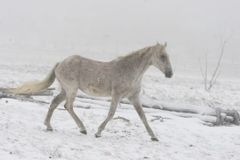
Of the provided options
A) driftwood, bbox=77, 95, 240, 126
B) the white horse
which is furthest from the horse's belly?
driftwood, bbox=77, 95, 240, 126

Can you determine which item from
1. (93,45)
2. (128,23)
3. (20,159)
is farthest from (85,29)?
(20,159)

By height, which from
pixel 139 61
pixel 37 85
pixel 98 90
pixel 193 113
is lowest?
pixel 193 113

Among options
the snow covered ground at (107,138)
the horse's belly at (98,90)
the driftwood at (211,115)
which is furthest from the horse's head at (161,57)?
the driftwood at (211,115)

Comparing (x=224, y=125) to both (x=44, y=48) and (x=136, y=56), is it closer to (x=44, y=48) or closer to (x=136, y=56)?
(x=136, y=56)

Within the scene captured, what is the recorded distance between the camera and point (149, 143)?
29.4 feet

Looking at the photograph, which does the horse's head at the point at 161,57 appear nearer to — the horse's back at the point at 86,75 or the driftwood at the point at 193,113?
the horse's back at the point at 86,75

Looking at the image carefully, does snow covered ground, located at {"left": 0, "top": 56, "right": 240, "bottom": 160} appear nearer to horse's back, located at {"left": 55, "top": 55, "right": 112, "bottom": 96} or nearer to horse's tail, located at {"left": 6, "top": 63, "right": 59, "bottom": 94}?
horse's tail, located at {"left": 6, "top": 63, "right": 59, "bottom": 94}

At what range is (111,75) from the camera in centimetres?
916

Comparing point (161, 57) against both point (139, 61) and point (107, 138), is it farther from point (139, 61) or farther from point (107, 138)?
point (107, 138)

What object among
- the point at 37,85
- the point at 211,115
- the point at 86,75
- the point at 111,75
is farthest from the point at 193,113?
the point at 37,85

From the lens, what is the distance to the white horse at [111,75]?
909 cm

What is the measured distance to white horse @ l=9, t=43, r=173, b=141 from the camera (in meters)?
9.09

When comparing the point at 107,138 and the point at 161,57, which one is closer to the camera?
the point at 107,138

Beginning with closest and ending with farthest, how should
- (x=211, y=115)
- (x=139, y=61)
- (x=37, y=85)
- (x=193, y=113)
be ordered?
1. (x=139, y=61)
2. (x=37, y=85)
3. (x=211, y=115)
4. (x=193, y=113)
